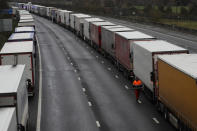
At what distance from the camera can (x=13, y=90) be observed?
1691cm

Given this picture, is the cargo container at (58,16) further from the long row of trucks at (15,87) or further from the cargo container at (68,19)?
the long row of trucks at (15,87)

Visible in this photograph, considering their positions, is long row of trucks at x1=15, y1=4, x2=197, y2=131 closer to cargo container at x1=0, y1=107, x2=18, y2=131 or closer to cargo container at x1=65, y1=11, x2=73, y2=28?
cargo container at x1=0, y1=107, x2=18, y2=131

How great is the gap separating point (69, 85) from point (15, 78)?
15.4m

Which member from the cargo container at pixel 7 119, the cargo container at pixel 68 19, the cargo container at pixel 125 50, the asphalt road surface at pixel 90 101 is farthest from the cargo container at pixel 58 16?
the cargo container at pixel 7 119

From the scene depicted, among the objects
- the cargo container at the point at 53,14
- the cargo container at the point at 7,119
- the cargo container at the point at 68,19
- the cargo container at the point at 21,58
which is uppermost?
the cargo container at the point at 53,14

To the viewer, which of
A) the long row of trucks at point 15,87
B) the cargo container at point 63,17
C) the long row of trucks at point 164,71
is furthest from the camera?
the cargo container at point 63,17

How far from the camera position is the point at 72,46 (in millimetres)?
62000

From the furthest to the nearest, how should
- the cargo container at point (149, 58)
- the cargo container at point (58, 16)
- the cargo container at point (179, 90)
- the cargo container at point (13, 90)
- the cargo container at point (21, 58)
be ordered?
1. the cargo container at point (58, 16)
2. the cargo container at point (21, 58)
3. the cargo container at point (149, 58)
4. the cargo container at point (179, 90)
5. the cargo container at point (13, 90)

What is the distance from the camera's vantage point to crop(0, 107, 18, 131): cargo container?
13.1m

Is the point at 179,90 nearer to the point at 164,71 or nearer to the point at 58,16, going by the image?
the point at 164,71

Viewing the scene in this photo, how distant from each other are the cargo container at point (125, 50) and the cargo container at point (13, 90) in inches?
543

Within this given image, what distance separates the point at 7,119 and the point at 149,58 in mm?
14496

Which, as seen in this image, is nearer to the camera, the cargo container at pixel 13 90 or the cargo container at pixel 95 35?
the cargo container at pixel 13 90

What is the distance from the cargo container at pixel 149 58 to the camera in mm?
25672
